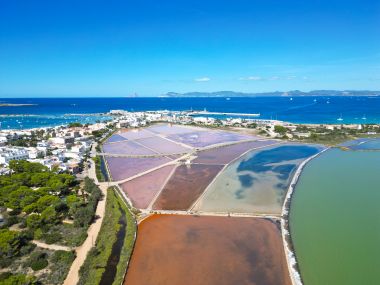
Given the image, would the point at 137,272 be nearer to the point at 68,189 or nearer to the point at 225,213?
the point at 225,213

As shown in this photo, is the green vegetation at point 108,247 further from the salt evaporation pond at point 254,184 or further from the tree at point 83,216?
the salt evaporation pond at point 254,184

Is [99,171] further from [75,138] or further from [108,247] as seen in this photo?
[75,138]

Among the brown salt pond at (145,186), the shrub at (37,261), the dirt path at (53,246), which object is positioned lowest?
the dirt path at (53,246)

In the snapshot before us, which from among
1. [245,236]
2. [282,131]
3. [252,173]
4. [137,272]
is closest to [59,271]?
[137,272]

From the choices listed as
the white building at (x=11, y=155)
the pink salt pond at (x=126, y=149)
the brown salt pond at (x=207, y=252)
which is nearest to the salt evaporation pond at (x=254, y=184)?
the brown salt pond at (x=207, y=252)

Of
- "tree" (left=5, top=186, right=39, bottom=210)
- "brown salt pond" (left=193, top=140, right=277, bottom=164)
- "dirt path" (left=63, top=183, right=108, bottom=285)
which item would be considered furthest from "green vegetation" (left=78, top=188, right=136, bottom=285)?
"brown salt pond" (left=193, top=140, right=277, bottom=164)

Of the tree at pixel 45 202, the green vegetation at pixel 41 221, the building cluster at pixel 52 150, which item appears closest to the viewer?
the green vegetation at pixel 41 221

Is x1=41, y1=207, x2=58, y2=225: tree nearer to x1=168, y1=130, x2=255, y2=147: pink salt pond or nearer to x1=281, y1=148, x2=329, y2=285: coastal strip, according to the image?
x1=281, y1=148, x2=329, y2=285: coastal strip
